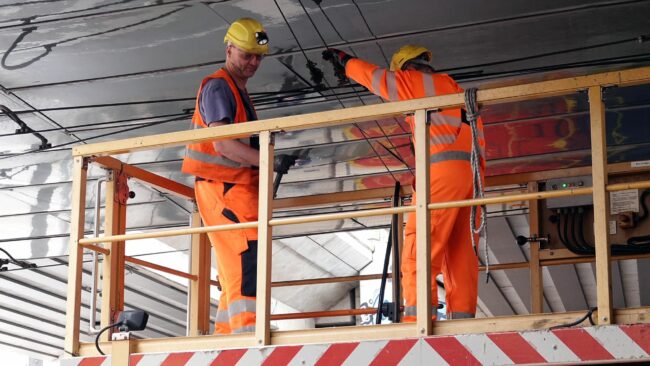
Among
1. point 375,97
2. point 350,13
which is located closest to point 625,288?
point 375,97

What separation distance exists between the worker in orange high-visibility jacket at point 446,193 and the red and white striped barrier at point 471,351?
0.84 metres

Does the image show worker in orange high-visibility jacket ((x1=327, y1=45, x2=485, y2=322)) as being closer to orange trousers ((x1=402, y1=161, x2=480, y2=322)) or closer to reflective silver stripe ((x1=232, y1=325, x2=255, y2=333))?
orange trousers ((x1=402, y1=161, x2=480, y2=322))

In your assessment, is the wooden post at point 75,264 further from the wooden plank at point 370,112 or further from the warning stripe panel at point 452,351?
the warning stripe panel at point 452,351

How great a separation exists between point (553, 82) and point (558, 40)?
328 centimetres

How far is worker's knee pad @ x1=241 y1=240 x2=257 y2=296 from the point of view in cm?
655

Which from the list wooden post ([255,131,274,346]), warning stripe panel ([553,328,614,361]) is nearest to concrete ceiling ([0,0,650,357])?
wooden post ([255,131,274,346])

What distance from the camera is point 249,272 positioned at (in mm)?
6574

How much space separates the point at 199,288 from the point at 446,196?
2.42 meters

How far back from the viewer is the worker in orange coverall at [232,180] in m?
6.58

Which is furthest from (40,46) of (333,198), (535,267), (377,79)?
(535,267)

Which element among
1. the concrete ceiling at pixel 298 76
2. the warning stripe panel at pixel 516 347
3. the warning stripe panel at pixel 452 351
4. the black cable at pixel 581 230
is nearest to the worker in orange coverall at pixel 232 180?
the concrete ceiling at pixel 298 76

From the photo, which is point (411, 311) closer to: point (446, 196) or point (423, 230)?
point (446, 196)

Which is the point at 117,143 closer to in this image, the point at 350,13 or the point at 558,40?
the point at 350,13

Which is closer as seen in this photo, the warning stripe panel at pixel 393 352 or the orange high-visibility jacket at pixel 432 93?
the warning stripe panel at pixel 393 352
